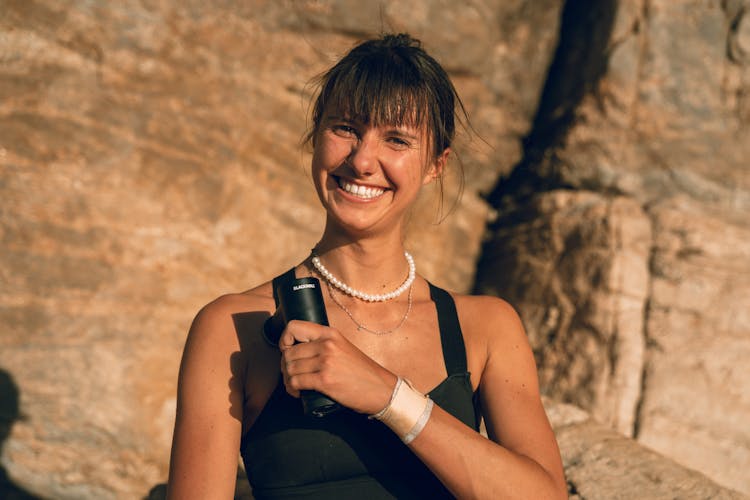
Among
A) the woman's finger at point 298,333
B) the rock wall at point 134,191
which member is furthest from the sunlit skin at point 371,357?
the rock wall at point 134,191

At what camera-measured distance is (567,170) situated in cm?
466

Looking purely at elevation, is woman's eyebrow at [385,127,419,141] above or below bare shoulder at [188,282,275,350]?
above

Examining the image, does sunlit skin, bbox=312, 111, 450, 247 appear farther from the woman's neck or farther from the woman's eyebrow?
the woman's neck

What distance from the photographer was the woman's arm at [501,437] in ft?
6.64

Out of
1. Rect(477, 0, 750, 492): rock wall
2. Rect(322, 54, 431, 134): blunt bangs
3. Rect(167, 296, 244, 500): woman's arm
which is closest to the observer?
Rect(167, 296, 244, 500): woman's arm

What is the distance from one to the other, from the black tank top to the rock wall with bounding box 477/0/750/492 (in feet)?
7.10

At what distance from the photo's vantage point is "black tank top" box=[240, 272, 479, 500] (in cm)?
219

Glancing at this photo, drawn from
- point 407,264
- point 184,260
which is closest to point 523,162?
point 184,260

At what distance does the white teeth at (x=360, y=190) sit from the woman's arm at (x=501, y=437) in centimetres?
55

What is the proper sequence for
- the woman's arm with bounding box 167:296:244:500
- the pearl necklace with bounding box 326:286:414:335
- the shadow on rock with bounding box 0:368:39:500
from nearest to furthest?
the woman's arm with bounding box 167:296:244:500 < the pearl necklace with bounding box 326:286:414:335 < the shadow on rock with bounding box 0:368:39:500

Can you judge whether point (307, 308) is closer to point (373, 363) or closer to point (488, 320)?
point (373, 363)

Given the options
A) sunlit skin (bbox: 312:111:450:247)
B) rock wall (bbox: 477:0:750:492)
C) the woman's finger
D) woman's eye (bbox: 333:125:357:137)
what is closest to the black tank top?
the woman's finger

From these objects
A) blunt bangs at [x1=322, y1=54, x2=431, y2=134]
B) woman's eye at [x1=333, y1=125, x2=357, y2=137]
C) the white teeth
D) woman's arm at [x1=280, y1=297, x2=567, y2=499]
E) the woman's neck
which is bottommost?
woman's arm at [x1=280, y1=297, x2=567, y2=499]

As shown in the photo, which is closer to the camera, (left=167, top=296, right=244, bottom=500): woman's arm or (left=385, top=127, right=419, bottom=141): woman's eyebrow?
(left=167, top=296, right=244, bottom=500): woman's arm
